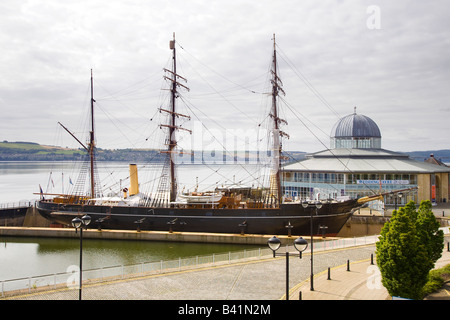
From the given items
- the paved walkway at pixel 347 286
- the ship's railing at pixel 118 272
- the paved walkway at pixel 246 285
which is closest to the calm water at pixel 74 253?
the ship's railing at pixel 118 272

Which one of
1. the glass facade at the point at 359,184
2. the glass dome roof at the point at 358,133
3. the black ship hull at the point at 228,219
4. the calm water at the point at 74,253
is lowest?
the calm water at the point at 74,253

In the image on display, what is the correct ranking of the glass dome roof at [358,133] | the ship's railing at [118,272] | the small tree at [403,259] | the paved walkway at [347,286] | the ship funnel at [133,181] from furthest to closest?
the glass dome roof at [358,133] < the ship funnel at [133,181] < the ship's railing at [118,272] < the paved walkway at [347,286] < the small tree at [403,259]

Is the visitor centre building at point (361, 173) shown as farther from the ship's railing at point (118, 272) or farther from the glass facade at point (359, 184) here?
the ship's railing at point (118, 272)

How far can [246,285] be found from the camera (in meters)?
18.2

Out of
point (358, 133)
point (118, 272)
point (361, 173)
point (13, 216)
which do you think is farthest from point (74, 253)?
point (358, 133)

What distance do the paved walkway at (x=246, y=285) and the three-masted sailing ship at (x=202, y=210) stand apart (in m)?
13.4

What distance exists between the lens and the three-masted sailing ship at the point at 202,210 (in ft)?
119

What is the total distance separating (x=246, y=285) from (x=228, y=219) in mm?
19403

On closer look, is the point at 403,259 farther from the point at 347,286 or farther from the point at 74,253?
the point at 74,253

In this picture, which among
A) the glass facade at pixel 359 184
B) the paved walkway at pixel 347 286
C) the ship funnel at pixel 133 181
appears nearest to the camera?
the paved walkway at pixel 347 286

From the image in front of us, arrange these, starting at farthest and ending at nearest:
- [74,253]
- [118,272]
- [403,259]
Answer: [74,253] < [118,272] < [403,259]

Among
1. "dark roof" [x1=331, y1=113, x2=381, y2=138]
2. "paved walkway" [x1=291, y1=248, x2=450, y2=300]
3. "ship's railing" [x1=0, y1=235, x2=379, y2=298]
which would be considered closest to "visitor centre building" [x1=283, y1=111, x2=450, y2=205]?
"dark roof" [x1=331, y1=113, x2=381, y2=138]
